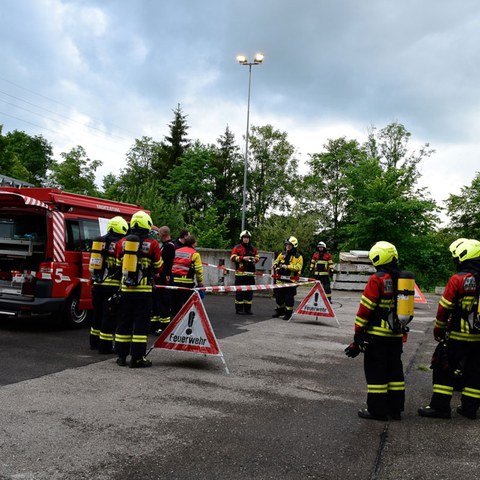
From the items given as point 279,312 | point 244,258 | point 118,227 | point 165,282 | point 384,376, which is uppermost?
point 118,227

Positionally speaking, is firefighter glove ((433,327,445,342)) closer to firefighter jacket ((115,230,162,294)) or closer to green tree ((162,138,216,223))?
firefighter jacket ((115,230,162,294))

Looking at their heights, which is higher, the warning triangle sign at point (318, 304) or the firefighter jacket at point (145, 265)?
the firefighter jacket at point (145, 265)

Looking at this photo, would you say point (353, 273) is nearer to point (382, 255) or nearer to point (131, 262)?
point (131, 262)

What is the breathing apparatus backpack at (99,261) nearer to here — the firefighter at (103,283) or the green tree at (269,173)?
the firefighter at (103,283)

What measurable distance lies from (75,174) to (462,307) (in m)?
59.0

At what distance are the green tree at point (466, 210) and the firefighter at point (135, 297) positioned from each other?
38.1m

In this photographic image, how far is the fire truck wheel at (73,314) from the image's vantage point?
9.06m

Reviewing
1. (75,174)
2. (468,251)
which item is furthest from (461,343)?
(75,174)

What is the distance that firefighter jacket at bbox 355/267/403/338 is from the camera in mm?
5043

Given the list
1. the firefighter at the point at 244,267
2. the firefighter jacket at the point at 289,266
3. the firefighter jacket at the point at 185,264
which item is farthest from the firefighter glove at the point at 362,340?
the firefighter at the point at 244,267

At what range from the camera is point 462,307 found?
5.27 m

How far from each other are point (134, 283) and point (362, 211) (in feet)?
83.6

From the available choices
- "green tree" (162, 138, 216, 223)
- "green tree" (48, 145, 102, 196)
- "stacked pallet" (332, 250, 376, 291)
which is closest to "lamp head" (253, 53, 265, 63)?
"stacked pallet" (332, 250, 376, 291)

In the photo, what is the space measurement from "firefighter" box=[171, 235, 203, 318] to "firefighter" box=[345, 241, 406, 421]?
4512 millimetres
